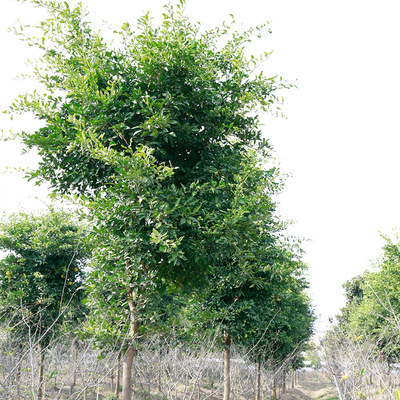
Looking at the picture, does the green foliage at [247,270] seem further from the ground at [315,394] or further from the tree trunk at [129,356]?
the ground at [315,394]

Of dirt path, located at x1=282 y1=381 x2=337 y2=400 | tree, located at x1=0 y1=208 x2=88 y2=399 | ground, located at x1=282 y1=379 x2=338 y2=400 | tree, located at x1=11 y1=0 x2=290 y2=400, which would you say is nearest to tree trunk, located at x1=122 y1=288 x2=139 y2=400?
tree, located at x1=11 y1=0 x2=290 y2=400

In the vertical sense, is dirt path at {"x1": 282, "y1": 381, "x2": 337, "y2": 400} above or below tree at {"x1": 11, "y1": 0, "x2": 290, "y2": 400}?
Answer: below

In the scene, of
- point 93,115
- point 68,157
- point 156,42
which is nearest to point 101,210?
point 68,157

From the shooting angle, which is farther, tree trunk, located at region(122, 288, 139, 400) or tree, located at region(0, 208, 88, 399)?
tree, located at region(0, 208, 88, 399)

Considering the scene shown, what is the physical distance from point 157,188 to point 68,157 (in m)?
1.44

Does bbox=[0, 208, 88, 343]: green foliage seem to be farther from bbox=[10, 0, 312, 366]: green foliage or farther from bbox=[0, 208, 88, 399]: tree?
bbox=[10, 0, 312, 366]: green foliage

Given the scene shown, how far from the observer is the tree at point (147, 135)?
13.9ft

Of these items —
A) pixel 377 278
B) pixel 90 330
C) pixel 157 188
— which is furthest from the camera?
pixel 377 278

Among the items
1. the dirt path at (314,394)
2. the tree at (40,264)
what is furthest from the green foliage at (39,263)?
the dirt path at (314,394)

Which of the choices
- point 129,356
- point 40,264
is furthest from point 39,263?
point 129,356

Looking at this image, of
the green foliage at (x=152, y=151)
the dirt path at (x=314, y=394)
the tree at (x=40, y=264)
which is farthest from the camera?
the dirt path at (x=314, y=394)

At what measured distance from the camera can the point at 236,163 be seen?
16.2 feet

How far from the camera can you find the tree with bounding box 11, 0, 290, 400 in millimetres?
4250

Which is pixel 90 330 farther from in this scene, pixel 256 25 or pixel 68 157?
pixel 256 25
